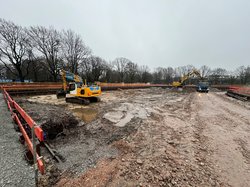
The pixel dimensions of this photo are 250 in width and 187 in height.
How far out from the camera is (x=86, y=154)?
3.52 m

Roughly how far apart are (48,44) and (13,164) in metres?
32.7

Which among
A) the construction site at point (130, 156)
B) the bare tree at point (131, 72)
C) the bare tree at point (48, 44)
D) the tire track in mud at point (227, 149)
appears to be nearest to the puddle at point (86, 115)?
the construction site at point (130, 156)

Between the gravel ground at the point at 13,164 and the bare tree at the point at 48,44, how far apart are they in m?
29.5

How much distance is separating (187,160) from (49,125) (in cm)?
483

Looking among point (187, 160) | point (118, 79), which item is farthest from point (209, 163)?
point (118, 79)

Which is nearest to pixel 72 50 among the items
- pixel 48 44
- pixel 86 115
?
pixel 48 44

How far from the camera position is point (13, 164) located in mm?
2822

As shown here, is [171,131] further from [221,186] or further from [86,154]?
[86,154]

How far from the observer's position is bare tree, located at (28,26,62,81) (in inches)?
1070

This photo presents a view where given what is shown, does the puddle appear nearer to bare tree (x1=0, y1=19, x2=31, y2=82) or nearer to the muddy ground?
the muddy ground

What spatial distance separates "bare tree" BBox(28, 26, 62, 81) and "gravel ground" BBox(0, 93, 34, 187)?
29479mm

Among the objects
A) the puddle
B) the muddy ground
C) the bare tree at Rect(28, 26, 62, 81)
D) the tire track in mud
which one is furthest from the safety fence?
the bare tree at Rect(28, 26, 62, 81)

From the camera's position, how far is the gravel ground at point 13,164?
239 centimetres

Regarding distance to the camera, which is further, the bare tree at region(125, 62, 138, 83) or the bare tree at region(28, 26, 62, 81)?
the bare tree at region(125, 62, 138, 83)
